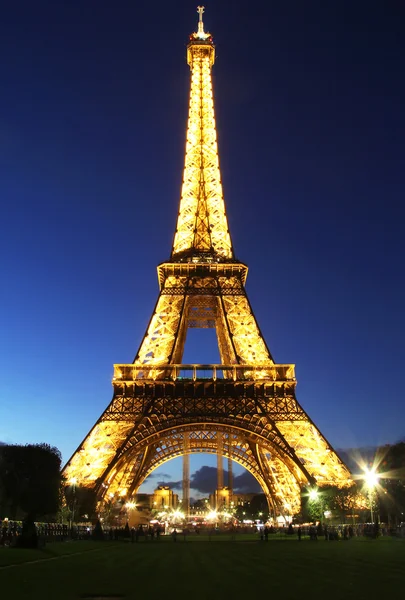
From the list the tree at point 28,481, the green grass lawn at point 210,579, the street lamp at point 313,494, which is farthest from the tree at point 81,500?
the green grass lawn at point 210,579

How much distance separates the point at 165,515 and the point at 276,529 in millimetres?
60203

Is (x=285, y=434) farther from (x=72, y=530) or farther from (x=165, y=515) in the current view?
(x=165, y=515)

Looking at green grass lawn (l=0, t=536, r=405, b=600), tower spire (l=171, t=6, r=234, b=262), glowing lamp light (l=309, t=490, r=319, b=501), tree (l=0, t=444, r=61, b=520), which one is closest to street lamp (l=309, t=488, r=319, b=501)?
glowing lamp light (l=309, t=490, r=319, b=501)

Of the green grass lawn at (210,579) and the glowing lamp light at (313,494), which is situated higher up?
the glowing lamp light at (313,494)

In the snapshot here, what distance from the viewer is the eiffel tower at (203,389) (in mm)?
47312

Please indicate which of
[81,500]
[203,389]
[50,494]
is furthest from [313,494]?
[50,494]

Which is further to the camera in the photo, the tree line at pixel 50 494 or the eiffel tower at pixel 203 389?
the eiffel tower at pixel 203 389

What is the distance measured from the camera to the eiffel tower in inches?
1863

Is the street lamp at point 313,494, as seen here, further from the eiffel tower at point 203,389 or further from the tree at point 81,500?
the tree at point 81,500

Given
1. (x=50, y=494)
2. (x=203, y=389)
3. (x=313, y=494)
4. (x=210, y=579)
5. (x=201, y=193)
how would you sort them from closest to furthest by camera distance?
1. (x=210, y=579)
2. (x=50, y=494)
3. (x=313, y=494)
4. (x=203, y=389)
5. (x=201, y=193)

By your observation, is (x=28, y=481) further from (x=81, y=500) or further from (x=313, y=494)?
(x=313, y=494)

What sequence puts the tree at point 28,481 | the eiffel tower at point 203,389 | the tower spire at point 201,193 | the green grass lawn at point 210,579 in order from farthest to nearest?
the tower spire at point 201,193
the eiffel tower at point 203,389
the tree at point 28,481
the green grass lawn at point 210,579

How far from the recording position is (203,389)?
51.2 meters

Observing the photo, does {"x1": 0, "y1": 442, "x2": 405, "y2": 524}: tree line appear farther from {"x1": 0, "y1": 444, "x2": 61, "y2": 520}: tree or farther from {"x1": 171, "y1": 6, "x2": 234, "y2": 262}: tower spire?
{"x1": 171, "y1": 6, "x2": 234, "y2": 262}: tower spire
